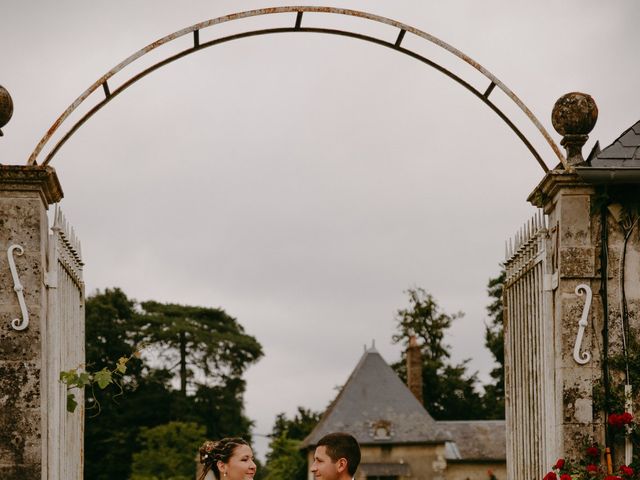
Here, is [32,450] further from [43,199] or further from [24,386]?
[43,199]

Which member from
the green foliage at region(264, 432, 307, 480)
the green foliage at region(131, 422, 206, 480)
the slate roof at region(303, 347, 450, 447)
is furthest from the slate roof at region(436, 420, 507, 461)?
the green foliage at region(131, 422, 206, 480)

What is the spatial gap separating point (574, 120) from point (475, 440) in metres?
38.5

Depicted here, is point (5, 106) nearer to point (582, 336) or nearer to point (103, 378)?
point (103, 378)

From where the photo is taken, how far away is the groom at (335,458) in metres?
5.68

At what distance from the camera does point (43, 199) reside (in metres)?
7.07

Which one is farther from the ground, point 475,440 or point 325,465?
point 325,465

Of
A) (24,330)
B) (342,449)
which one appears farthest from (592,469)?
(24,330)

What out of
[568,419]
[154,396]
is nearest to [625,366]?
[568,419]

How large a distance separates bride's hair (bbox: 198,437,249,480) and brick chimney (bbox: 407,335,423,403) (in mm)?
40270

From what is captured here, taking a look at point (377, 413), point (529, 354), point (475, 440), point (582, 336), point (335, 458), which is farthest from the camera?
point (475, 440)

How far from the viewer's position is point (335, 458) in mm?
5672

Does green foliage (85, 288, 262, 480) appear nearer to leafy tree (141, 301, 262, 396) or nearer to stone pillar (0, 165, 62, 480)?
leafy tree (141, 301, 262, 396)

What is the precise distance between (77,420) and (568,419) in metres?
3.45

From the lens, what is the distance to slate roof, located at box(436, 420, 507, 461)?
4388 centimetres
